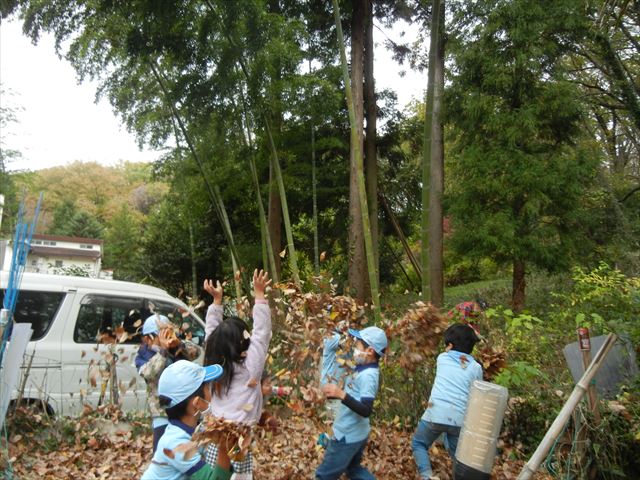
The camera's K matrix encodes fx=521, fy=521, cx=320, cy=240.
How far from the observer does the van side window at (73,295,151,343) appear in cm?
515

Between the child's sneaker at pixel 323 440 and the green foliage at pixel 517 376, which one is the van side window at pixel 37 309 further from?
the green foliage at pixel 517 376

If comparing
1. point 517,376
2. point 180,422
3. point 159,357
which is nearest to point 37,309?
point 159,357

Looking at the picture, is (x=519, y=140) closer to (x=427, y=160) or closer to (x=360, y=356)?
(x=427, y=160)

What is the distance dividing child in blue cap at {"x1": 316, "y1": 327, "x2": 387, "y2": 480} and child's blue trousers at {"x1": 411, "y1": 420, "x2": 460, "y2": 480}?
45cm

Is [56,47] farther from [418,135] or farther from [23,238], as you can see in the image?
[418,135]

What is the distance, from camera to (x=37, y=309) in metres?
4.95

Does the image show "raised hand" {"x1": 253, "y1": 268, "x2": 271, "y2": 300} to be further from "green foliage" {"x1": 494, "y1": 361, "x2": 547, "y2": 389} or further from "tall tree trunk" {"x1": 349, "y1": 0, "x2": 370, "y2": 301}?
"tall tree trunk" {"x1": 349, "y1": 0, "x2": 370, "y2": 301}

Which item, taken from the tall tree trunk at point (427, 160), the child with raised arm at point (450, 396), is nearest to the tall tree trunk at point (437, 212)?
the tall tree trunk at point (427, 160)

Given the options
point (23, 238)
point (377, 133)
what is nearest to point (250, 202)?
point (377, 133)

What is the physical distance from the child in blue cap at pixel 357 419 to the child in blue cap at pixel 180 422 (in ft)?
2.85

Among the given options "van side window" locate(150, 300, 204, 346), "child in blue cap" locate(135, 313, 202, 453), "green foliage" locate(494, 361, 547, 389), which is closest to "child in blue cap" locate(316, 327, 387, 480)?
"child in blue cap" locate(135, 313, 202, 453)

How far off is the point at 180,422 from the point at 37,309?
346 cm

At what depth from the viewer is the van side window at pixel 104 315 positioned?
515 cm

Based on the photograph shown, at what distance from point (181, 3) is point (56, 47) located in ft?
7.56
